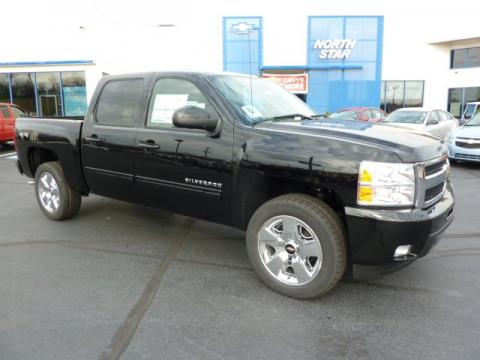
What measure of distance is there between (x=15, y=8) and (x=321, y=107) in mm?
21641

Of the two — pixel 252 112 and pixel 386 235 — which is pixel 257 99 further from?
pixel 386 235

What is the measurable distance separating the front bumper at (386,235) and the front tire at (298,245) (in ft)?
0.45

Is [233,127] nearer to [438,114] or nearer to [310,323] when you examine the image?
[310,323]

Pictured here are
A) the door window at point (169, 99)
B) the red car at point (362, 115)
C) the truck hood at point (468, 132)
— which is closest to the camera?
the door window at point (169, 99)

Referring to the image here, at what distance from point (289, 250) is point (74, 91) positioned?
80.4 ft

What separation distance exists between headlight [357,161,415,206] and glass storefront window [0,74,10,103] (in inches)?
1059

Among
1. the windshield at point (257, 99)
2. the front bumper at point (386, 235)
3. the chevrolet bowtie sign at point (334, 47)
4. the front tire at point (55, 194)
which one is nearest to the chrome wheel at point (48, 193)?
the front tire at point (55, 194)

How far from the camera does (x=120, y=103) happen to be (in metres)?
4.62

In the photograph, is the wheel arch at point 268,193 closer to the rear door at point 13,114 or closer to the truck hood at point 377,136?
the truck hood at point 377,136

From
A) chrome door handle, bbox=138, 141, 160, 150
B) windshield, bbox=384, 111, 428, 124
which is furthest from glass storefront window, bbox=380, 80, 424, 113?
chrome door handle, bbox=138, 141, 160, 150

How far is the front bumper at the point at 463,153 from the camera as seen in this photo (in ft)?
34.0

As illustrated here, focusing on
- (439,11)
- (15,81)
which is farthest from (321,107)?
(15,81)

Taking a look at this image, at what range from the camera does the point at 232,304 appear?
3.38m

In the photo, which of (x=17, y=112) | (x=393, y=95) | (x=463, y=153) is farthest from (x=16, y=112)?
(x=393, y=95)
